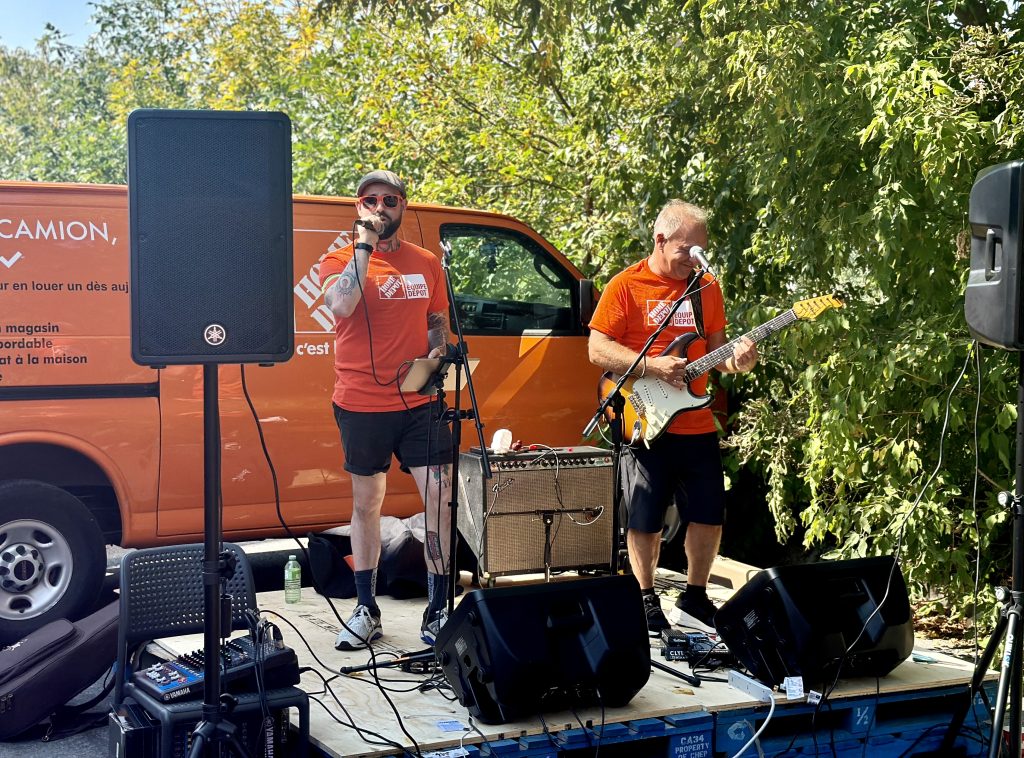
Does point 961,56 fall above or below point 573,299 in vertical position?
above

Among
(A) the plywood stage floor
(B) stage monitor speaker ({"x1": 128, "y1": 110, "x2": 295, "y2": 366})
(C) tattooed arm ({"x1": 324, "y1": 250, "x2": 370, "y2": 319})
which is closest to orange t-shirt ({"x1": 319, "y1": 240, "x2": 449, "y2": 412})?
(C) tattooed arm ({"x1": 324, "y1": 250, "x2": 370, "y2": 319})

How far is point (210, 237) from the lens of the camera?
9.91 feet

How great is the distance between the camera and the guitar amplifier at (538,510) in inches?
211

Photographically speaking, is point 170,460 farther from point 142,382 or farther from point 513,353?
point 513,353

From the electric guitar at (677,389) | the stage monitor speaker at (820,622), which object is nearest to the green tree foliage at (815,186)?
the electric guitar at (677,389)

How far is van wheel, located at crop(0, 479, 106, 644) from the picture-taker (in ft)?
16.6

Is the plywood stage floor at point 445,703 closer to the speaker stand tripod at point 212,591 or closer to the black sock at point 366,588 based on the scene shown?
the black sock at point 366,588

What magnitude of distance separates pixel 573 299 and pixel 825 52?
6.99 feet

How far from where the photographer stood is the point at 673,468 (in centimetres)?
469

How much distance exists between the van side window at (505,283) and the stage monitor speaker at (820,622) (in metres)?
2.82

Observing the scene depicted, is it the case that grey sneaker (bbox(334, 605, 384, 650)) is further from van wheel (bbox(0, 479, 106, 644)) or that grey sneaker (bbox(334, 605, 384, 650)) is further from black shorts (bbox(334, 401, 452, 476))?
van wheel (bbox(0, 479, 106, 644))

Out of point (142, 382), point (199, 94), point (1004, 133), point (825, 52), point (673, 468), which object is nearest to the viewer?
point (1004, 133)

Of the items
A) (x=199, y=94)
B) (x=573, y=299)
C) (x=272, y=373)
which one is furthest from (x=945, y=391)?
(x=199, y=94)

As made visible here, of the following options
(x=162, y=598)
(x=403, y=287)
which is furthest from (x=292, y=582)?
(x=403, y=287)
